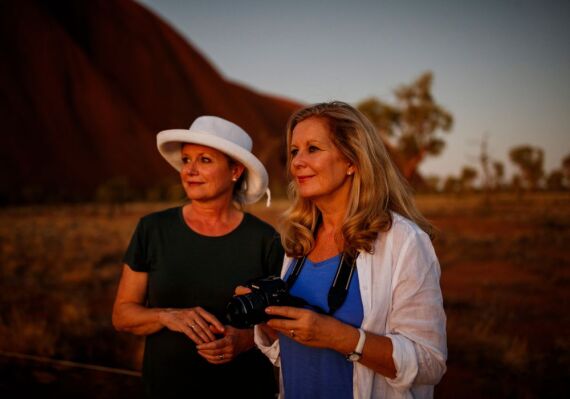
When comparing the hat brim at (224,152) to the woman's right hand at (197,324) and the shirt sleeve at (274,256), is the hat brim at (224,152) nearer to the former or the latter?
the shirt sleeve at (274,256)

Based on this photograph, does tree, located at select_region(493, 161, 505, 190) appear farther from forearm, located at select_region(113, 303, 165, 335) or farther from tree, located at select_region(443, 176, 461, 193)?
forearm, located at select_region(113, 303, 165, 335)

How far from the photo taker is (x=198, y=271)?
2.23 metres

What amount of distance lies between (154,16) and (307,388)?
2082 inches

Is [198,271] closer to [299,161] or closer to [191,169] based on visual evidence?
[191,169]

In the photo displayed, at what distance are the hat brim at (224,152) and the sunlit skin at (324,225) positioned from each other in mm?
447

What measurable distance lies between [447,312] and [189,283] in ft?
16.7

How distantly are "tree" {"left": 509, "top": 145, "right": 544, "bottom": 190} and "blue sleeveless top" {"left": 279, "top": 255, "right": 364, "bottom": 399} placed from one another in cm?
2267

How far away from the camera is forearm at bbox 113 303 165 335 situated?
2076 mm

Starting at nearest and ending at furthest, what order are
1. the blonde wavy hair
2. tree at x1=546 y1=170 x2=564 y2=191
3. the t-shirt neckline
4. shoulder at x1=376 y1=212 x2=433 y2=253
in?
shoulder at x1=376 y1=212 x2=433 y2=253 → the blonde wavy hair → the t-shirt neckline → tree at x1=546 y1=170 x2=564 y2=191

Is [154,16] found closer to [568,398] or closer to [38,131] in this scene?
[38,131]

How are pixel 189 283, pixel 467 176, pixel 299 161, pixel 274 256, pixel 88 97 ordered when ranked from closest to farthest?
pixel 299 161 → pixel 189 283 → pixel 274 256 → pixel 467 176 → pixel 88 97

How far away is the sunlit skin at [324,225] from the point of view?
151cm

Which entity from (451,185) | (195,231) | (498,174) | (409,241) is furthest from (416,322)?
(451,185)

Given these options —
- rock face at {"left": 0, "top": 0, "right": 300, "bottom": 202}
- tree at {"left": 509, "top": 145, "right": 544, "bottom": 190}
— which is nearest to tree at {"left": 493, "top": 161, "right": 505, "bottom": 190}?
tree at {"left": 509, "top": 145, "right": 544, "bottom": 190}
